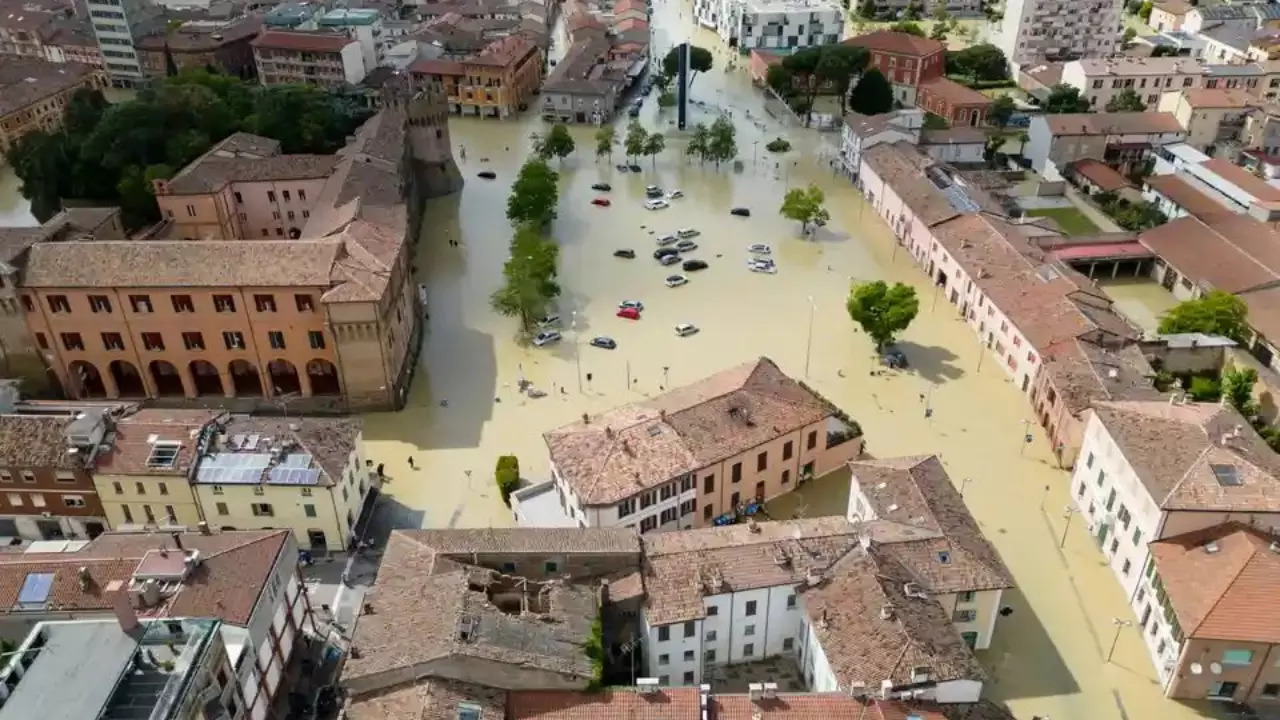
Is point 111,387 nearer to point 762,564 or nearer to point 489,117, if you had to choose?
point 762,564

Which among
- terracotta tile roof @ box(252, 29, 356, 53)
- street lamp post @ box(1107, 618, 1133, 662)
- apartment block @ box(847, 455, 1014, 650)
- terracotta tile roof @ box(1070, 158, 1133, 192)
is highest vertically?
terracotta tile roof @ box(252, 29, 356, 53)

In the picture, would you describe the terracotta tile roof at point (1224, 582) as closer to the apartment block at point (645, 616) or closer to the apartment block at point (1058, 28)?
the apartment block at point (645, 616)

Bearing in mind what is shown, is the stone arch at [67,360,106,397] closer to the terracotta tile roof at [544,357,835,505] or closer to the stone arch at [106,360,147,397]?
the stone arch at [106,360,147,397]

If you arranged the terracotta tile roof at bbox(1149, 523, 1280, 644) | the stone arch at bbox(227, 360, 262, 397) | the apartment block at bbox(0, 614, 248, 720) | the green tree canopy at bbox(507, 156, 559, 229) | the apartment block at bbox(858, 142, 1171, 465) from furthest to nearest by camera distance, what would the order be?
the green tree canopy at bbox(507, 156, 559, 229) < the stone arch at bbox(227, 360, 262, 397) < the apartment block at bbox(858, 142, 1171, 465) < the terracotta tile roof at bbox(1149, 523, 1280, 644) < the apartment block at bbox(0, 614, 248, 720)

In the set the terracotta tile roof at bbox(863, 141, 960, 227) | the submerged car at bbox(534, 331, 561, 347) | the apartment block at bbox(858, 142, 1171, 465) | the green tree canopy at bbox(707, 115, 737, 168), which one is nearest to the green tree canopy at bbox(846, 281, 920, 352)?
the apartment block at bbox(858, 142, 1171, 465)

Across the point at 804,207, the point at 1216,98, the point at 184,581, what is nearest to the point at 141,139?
the point at 804,207

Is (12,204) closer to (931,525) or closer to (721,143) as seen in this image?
(721,143)
